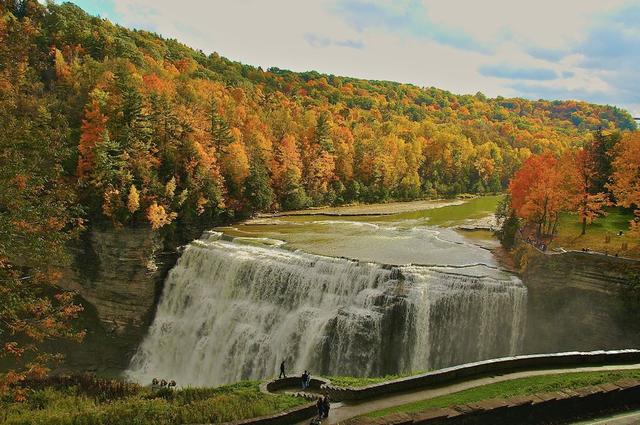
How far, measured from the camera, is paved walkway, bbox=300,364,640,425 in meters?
15.7

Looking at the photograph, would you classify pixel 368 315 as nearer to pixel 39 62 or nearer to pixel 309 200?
pixel 309 200

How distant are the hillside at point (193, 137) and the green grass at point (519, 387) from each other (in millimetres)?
12405

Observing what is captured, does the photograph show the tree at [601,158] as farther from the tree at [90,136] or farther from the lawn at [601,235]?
the tree at [90,136]

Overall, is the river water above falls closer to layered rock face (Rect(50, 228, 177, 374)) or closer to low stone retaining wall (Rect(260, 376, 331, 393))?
layered rock face (Rect(50, 228, 177, 374))

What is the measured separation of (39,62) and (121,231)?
27.0m

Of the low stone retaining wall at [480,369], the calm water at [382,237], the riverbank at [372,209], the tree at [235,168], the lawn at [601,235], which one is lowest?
the low stone retaining wall at [480,369]

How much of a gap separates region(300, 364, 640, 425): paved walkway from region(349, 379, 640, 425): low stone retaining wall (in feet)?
5.75

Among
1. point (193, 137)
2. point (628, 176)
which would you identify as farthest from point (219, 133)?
point (628, 176)

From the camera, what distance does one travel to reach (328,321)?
89.0 ft

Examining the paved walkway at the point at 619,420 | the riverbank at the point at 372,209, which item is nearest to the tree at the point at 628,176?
the paved walkway at the point at 619,420

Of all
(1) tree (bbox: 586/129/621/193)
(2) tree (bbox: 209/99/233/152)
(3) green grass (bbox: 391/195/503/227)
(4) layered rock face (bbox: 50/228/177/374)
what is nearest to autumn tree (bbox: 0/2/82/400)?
(4) layered rock face (bbox: 50/228/177/374)

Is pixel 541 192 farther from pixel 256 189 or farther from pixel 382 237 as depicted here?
pixel 256 189

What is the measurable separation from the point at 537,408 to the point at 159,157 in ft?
119

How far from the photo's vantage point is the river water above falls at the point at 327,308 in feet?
86.4
